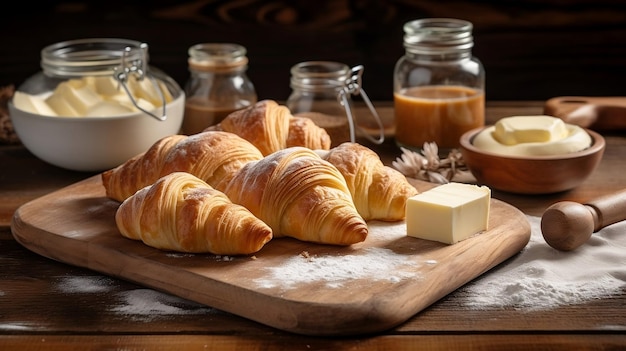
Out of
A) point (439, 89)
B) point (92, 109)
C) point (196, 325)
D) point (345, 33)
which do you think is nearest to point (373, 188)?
point (196, 325)

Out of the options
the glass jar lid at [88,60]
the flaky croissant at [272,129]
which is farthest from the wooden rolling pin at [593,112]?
the glass jar lid at [88,60]

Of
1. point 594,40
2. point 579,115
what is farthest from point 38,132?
point 594,40

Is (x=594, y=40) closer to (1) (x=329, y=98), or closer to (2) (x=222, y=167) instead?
(1) (x=329, y=98)

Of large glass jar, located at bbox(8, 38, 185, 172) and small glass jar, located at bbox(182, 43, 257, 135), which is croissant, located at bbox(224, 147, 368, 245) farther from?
small glass jar, located at bbox(182, 43, 257, 135)

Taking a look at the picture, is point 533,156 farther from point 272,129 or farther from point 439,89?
point 272,129

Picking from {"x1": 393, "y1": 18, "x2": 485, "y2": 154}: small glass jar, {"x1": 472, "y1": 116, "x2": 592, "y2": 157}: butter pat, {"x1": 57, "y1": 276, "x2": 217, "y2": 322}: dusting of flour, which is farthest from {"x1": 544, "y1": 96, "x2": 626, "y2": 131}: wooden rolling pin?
{"x1": 57, "y1": 276, "x2": 217, "y2": 322}: dusting of flour

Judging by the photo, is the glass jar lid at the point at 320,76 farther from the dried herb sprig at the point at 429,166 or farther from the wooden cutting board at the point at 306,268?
the wooden cutting board at the point at 306,268
